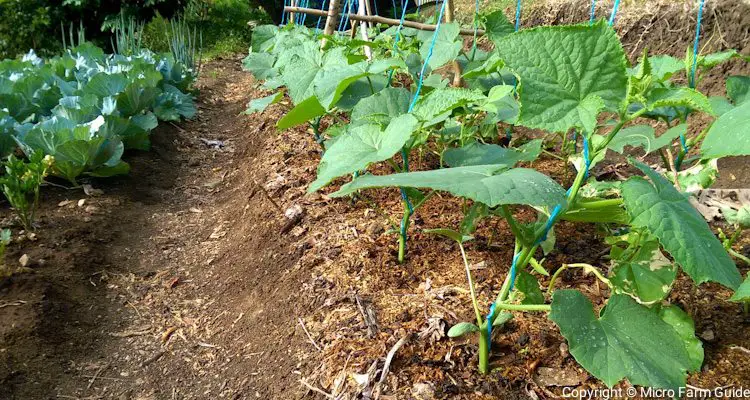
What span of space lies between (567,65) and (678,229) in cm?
38

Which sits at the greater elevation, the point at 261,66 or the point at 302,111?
the point at 302,111

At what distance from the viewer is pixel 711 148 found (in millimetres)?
1122

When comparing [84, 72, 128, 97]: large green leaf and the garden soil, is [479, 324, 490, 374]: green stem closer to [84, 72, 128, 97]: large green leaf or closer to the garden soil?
the garden soil

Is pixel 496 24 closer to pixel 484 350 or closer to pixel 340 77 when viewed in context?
pixel 340 77

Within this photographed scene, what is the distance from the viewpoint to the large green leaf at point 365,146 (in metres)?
1.27

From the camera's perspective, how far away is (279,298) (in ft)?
6.31

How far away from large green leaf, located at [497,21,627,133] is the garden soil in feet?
2.12

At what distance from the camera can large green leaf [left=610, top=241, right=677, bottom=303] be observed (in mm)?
1186

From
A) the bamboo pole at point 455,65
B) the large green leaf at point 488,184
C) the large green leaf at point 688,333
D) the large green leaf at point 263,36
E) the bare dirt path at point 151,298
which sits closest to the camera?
the large green leaf at point 488,184

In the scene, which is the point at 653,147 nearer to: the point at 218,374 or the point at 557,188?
the point at 557,188

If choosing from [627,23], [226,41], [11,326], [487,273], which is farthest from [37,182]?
[226,41]

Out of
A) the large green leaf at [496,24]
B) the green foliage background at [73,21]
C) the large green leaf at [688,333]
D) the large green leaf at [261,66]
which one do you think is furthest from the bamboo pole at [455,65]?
the green foliage background at [73,21]

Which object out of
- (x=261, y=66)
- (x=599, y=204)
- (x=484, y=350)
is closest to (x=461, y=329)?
(x=484, y=350)

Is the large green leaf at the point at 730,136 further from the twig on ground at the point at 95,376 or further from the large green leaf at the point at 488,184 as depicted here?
the twig on ground at the point at 95,376
